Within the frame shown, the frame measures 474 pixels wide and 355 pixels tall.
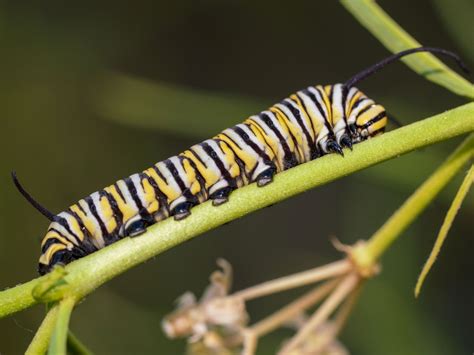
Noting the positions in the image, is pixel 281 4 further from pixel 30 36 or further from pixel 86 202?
pixel 86 202

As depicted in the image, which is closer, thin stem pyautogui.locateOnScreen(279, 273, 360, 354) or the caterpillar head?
thin stem pyautogui.locateOnScreen(279, 273, 360, 354)

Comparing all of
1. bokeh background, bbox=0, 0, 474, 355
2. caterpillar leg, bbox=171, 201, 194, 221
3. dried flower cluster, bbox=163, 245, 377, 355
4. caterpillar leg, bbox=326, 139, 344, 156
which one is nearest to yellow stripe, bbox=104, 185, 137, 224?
caterpillar leg, bbox=171, 201, 194, 221

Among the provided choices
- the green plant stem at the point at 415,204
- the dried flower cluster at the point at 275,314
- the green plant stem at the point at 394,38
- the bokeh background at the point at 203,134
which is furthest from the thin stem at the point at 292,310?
the bokeh background at the point at 203,134

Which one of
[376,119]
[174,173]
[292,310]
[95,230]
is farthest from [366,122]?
[95,230]

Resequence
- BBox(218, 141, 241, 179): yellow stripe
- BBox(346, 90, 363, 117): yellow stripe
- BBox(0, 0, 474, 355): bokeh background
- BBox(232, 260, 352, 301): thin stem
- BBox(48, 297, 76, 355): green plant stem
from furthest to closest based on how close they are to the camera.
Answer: BBox(0, 0, 474, 355): bokeh background → BBox(346, 90, 363, 117): yellow stripe → BBox(218, 141, 241, 179): yellow stripe → BBox(232, 260, 352, 301): thin stem → BBox(48, 297, 76, 355): green plant stem

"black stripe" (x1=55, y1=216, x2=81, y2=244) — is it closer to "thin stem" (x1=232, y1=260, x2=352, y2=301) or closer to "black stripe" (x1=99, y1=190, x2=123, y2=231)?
"black stripe" (x1=99, y1=190, x2=123, y2=231)

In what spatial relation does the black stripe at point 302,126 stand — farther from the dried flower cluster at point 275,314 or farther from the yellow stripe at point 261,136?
the dried flower cluster at point 275,314

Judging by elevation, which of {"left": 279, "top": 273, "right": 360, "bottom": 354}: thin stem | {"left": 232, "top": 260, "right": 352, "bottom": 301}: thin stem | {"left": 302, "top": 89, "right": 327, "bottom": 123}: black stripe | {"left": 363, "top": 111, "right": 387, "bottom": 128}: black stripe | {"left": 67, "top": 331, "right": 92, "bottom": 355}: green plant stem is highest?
{"left": 302, "top": 89, "right": 327, "bottom": 123}: black stripe

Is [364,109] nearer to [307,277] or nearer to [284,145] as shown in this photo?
[284,145]
